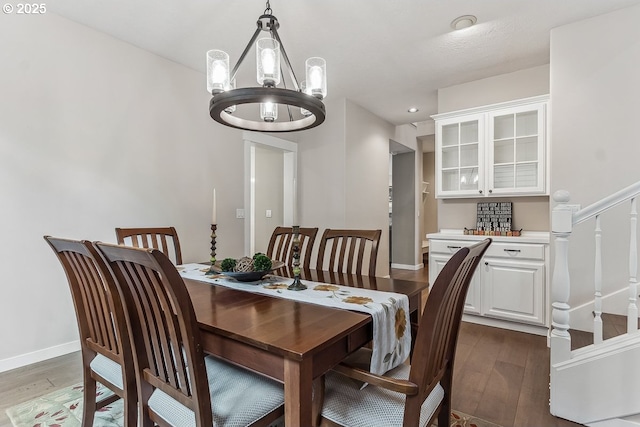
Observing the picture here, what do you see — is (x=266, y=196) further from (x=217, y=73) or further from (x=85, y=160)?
(x=217, y=73)

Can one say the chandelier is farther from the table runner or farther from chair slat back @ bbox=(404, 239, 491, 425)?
chair slat back @ bbox=(404, 239, 491, 425)

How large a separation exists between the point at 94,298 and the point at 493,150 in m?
3.50

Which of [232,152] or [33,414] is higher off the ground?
[232,152]

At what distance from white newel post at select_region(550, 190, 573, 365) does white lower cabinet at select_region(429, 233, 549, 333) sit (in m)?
1.19

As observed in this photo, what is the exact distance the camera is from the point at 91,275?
1.26 m

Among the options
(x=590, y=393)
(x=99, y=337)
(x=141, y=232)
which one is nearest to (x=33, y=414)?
(x=99, y=337)

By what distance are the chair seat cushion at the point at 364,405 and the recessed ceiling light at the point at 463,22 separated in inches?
103

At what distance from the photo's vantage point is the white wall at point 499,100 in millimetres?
3258

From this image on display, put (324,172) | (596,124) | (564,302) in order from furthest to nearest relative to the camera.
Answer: (324,172)
(596,124)
(564,302)

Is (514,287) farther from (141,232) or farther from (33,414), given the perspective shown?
(33,414)

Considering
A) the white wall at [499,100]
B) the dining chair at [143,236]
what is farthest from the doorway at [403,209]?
the dining chair at [143,236]

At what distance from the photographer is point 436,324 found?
96 cm

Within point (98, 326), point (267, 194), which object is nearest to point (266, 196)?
point (267, 194)

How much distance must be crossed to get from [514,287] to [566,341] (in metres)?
1.32
